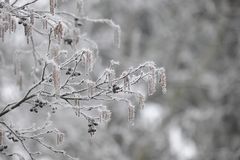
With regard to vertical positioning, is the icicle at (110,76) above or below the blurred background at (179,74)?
below

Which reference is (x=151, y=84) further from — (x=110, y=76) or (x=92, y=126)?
(x=92, y=126)

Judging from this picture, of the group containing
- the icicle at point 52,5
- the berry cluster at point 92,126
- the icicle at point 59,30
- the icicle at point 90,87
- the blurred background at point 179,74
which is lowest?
the berry cluster at point 92,126

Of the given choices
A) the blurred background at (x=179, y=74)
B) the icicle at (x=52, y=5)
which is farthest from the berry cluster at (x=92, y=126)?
the blurred background at (x=179, y=74)

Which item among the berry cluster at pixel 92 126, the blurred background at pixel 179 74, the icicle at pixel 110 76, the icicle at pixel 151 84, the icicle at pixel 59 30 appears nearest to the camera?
the icicle at pixel 59 30

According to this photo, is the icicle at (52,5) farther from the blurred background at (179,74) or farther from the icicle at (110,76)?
the blurred background at (179,74)

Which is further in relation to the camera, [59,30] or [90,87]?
[90,87]

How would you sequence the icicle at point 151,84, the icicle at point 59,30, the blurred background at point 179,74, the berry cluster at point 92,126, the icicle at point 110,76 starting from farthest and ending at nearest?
the blurred background at point 179,74, the berry cluster at point 92,126, the icicle at point 110,76, the icicle at point 151,84, the icicle at point 59,30

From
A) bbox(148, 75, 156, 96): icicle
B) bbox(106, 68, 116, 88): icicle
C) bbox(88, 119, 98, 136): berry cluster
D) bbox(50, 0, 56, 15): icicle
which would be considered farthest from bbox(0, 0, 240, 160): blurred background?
bbox(50, 0, 56, 15): icicle

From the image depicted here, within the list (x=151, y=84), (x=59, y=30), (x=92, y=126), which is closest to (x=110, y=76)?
(x=151, y=84)
